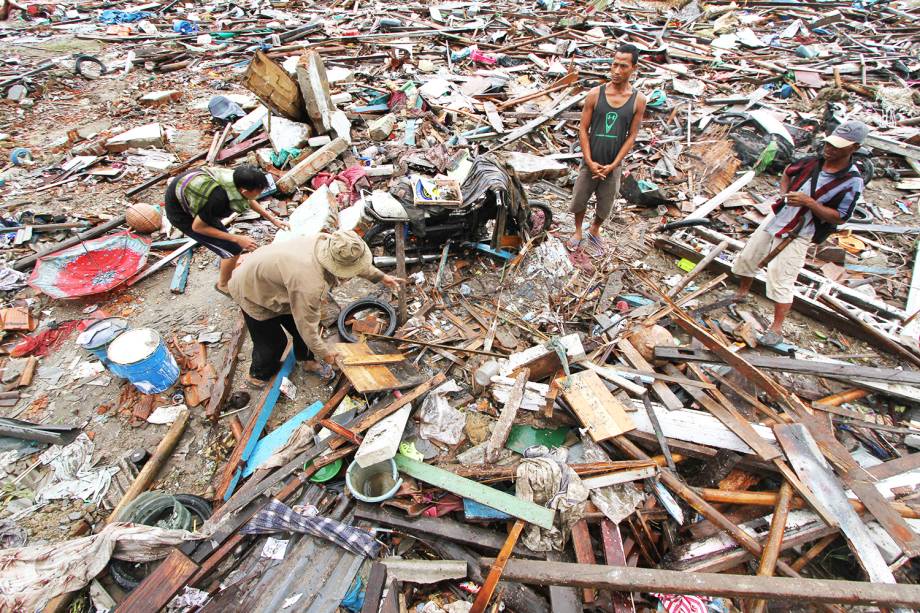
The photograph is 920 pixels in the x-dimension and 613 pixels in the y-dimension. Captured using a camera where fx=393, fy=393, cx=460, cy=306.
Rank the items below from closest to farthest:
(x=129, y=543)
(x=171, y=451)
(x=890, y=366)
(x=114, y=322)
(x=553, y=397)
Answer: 1. (x=129, y=543)
2. (x=553, y=397)
3. (x=171, y=451)
4. (x=114, y=322)
5. (x=890, y=366)

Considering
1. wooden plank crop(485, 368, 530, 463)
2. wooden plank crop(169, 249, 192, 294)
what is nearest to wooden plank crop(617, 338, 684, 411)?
wooden plank crop(485, 368, 530, 463)

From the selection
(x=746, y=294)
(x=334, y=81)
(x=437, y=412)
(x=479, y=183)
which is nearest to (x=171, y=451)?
(x=437, y=412)

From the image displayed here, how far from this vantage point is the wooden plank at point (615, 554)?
271 cm

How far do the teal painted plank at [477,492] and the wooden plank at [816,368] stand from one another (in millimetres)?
2267

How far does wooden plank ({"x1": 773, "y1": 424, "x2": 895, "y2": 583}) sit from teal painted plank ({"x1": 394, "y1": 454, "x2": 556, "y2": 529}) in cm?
208

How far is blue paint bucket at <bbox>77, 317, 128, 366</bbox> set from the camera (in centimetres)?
390

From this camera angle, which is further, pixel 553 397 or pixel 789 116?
pixel 789 116

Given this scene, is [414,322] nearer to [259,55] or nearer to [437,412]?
[437,412]

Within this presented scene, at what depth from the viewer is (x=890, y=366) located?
461cm

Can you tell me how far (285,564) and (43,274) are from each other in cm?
511

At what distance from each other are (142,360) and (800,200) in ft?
22.0

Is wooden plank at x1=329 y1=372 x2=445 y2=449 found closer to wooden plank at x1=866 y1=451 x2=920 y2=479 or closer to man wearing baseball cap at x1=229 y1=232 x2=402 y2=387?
man wearing baseball cap at x1=229 y1=232 x2=402 y2=387

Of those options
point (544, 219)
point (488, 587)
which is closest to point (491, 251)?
point (544, 219)

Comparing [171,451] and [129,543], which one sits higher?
[129,543]
